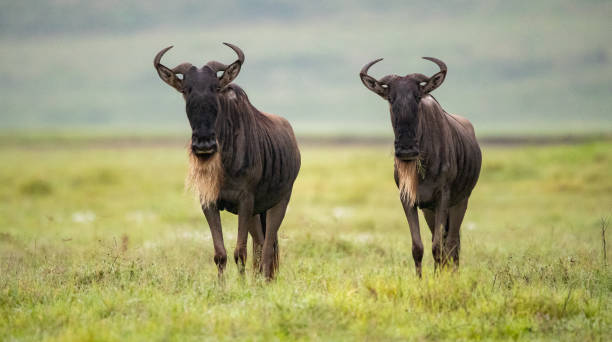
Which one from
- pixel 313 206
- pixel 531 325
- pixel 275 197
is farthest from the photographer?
pixel 313 206

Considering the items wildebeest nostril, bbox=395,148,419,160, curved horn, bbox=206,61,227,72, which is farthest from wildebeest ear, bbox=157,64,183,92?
wildebeest nostril, bbox=395,148,419,160

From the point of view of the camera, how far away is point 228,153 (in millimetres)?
9547

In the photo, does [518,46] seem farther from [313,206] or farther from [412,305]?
[412,305]

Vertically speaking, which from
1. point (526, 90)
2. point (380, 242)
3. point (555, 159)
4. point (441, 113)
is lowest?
point (526, 90)

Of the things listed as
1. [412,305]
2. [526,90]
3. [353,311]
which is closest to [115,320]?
[353,311]

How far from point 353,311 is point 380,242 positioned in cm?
646

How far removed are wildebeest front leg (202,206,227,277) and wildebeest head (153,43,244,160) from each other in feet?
2.22

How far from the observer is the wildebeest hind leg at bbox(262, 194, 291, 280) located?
10391 millimetres

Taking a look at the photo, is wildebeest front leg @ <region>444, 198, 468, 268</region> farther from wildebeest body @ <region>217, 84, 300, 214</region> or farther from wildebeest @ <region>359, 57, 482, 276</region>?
wildebeest body @ <region>217, 84, 300, 214</region>

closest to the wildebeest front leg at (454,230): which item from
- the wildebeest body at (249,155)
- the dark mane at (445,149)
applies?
the dark mane at (445,149)

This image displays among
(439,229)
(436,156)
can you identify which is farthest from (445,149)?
(439,229)

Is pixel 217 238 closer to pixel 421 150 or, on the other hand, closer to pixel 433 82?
pixel 421 150

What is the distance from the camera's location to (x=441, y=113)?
10781 millimetres

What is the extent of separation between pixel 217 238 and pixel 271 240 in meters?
1.23
